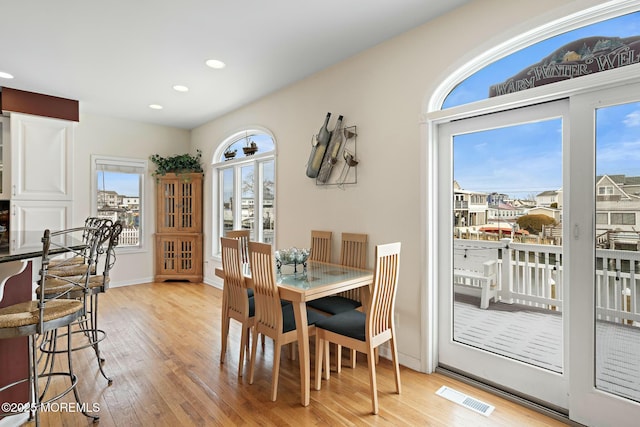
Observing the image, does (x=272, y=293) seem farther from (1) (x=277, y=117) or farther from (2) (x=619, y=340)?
(1) (x=277, y=117)

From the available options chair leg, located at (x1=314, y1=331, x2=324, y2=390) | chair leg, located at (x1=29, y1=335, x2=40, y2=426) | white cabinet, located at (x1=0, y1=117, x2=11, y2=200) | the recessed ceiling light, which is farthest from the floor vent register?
white cabinet, located at (x1=0, y1=117, x2=11, y2=200)

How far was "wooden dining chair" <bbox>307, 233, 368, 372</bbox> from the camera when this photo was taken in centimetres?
290

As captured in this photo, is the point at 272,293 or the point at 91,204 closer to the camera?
the point at 272,293

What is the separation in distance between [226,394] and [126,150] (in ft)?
16.0

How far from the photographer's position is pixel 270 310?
2.48m

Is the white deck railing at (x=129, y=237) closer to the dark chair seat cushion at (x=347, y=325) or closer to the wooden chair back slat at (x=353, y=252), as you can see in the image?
the wooden chair back slat at (x=353, y=252)

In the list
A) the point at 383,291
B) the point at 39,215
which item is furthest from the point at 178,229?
the point at 383,291

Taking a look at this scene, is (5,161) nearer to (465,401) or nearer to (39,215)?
(39,215)

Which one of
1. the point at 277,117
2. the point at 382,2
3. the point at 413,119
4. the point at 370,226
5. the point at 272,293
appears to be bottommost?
the point at 272,293

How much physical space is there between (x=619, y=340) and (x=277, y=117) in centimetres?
384

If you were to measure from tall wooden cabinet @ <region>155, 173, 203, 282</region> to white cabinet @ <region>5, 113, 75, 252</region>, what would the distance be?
1.41 m

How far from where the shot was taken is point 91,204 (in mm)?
5504

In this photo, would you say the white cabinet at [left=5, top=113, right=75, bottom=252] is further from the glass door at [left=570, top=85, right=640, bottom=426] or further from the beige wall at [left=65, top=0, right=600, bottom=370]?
the glass door at [left=570, top=85, right=640, bottom=426]

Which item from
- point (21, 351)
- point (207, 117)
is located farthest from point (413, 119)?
point (207, 117)
